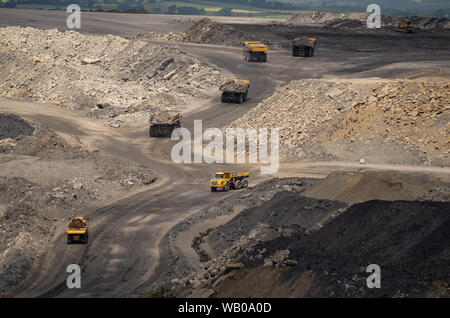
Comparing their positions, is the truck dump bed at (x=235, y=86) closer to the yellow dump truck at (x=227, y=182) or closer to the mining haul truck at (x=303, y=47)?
the mining haul truck at (x=303, y=47)

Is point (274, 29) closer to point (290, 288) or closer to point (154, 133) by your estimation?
point (154, 133)

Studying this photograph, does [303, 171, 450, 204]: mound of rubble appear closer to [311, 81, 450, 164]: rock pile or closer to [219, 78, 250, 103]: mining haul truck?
[311, 81, 450, 164]: rock pile

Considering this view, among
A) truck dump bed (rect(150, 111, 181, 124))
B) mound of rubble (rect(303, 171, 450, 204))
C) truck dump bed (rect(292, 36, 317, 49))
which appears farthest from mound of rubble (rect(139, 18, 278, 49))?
mound of rubble (rect(303, 171, 450, 204))

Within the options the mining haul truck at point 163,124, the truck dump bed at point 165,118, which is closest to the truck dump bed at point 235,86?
the truck dump bed at point 165,118

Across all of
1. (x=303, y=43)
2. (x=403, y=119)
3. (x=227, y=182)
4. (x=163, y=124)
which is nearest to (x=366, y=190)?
(x=227, y=182)

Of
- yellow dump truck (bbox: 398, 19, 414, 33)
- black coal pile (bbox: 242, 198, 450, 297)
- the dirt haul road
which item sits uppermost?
yellow dump truck (bbox: 398, 19, 414, 33)
